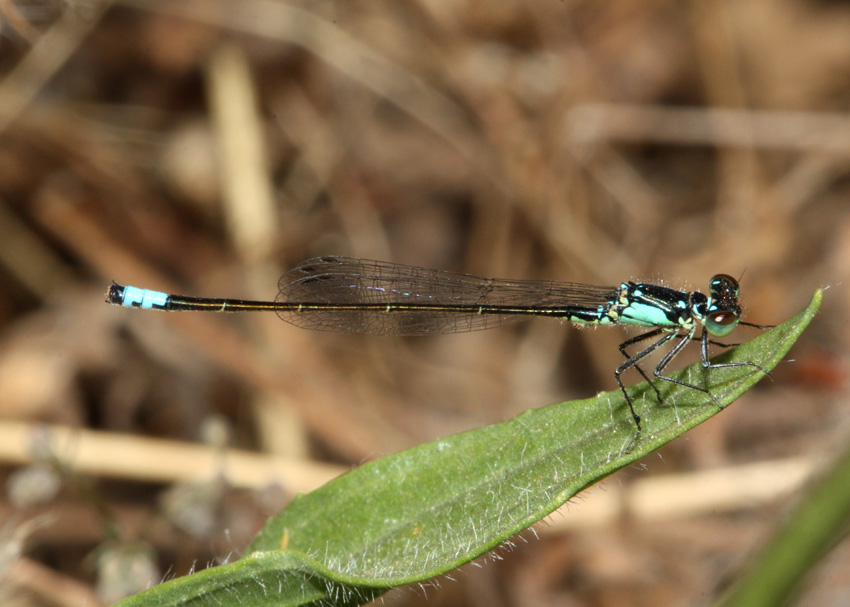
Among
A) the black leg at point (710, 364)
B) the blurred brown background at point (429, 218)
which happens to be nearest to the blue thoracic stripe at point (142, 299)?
the blurred brown background at point (429, 218)

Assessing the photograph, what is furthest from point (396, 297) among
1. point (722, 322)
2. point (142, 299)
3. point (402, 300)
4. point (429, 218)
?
point (429, 218)

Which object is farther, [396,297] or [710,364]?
[396,297]

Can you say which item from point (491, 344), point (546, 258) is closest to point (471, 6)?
point (546, 258)

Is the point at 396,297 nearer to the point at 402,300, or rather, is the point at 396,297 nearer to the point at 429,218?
the point at 402,300

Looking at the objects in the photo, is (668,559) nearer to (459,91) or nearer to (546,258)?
(546,258)

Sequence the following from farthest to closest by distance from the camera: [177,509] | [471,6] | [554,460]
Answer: [471,6], [177,509], [554,460]
